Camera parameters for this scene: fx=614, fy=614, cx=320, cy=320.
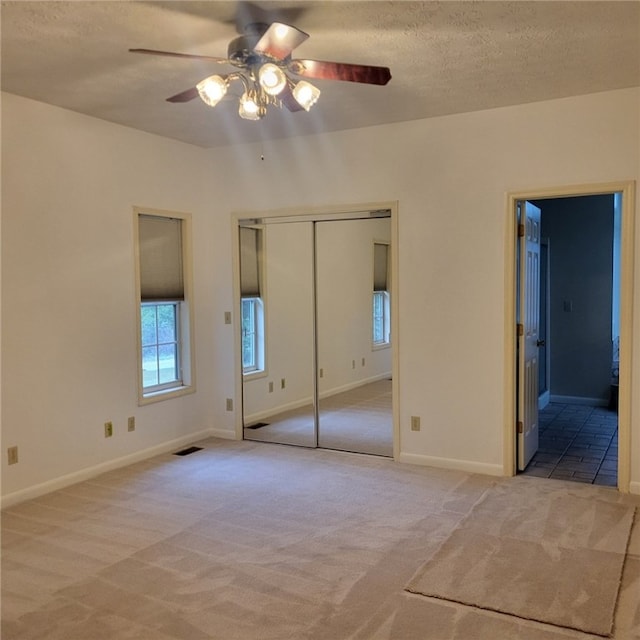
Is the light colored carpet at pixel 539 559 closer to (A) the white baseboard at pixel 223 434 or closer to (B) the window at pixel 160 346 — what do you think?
(A) the white baseboard at pixel 223 434

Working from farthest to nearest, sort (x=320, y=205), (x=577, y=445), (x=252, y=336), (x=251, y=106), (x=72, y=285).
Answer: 1. (x=252, y=336)
2. (x=577, y=445)
3. (x=320, y=205)
4. (x=72, y=285)
5. (x=251, y=106)

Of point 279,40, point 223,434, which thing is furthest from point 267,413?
point 279,40

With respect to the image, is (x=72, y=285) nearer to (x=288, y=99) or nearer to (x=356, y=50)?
(x=288, y=99)

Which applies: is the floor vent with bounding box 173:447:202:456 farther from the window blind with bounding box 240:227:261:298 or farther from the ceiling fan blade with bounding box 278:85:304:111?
the ceiling fan blade with bounding box 278:85:304:111

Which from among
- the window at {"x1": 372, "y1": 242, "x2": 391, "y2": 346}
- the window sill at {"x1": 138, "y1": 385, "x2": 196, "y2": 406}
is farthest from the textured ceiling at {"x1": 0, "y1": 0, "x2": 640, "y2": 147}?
the window sill at {"x1": 138, "y1": 385, "x2": 196, "y2": 406}

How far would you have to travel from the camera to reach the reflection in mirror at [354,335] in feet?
16.2

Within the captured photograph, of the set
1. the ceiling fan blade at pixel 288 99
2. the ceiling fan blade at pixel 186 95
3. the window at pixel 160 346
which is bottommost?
the window at pixel 160 346

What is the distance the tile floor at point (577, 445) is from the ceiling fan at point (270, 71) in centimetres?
317

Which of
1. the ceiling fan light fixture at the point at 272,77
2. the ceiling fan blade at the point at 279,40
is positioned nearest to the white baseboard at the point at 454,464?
the ceiling fan light fixture at the point at 272,77

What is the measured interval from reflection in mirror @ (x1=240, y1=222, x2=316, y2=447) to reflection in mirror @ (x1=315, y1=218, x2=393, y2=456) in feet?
0.41

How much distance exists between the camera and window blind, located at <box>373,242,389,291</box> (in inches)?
192

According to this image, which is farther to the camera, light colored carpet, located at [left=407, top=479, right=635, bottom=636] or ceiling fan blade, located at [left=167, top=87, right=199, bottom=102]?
ceiling fan blade, located at [left=167, top=87, right=199, bottom=102]

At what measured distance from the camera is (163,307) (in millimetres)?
5355

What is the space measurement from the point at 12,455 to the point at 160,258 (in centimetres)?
196
